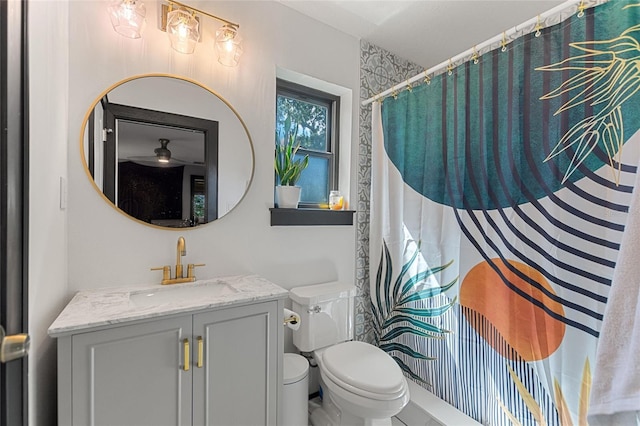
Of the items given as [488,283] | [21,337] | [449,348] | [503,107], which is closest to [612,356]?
[488,283]

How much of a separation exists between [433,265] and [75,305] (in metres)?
1.64

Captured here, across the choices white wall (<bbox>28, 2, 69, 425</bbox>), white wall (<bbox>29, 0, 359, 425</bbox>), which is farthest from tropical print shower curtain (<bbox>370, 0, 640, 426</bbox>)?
white wall (<bbox>28, 2, 69, 425</bbox>)

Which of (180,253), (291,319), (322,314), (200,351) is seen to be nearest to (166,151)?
(180,253)

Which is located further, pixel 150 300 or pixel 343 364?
pixel 343 364

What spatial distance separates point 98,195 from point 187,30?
0.86m

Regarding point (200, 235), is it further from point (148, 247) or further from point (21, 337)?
point (21, 337)

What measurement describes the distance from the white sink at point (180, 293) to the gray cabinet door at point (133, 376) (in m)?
0.20

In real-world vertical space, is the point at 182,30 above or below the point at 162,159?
above

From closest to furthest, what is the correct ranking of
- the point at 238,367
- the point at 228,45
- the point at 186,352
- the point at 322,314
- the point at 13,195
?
the point at 13,195
the point at 186,352
the point at 238,367
the point at 228,45
the point at 322,314

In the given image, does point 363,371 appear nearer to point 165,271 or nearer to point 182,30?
point 165,271

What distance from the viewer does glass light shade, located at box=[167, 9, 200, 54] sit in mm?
1403

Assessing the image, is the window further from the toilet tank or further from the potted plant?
the toilet tank

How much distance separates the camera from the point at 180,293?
4.52 feet

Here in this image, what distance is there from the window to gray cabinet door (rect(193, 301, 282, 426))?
0.93 m
